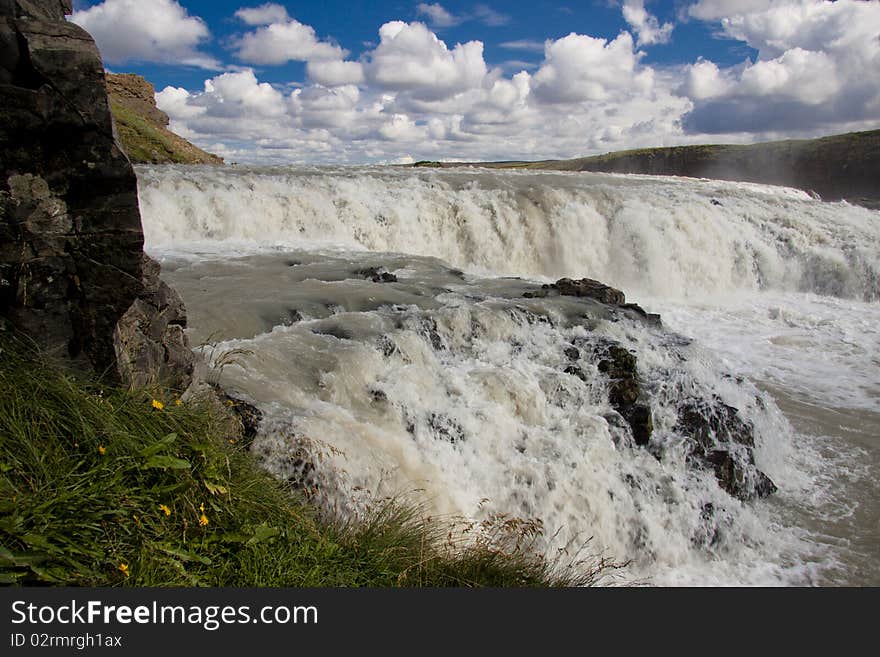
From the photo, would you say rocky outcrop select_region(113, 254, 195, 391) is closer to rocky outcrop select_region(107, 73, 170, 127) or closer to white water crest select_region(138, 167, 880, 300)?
white water crest select_region(138, 167, 880, 300)

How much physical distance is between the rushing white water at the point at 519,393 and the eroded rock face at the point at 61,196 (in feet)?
6.34

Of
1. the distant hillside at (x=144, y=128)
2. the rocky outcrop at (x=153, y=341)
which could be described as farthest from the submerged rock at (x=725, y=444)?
the distant hillside at (x=144, y=128)

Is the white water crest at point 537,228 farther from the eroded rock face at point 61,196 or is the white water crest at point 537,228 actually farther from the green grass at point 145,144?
the green grass at point 145,144

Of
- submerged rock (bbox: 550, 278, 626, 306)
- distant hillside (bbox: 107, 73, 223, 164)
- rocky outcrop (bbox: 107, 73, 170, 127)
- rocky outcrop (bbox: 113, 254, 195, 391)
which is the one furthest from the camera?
rocky outcrop (bbox: 107, 73, 170, 127)

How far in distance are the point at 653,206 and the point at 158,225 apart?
17257 millimetres

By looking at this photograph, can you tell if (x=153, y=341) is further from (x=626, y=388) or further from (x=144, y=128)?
(x=144, y=128)

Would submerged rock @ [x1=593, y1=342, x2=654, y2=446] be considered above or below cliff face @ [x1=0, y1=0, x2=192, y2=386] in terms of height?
below

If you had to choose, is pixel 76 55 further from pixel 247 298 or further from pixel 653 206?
pixel 653 206

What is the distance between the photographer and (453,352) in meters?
8.48

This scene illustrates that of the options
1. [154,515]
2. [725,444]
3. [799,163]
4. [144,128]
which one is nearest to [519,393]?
[725,444]

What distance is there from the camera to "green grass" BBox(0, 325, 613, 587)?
97.8 inches

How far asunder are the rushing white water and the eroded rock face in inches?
76.1

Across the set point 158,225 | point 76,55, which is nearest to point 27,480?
point 76,55

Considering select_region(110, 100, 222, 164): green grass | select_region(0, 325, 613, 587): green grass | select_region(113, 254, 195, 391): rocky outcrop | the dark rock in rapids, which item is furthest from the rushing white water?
select_region(110, 100, 222, 164): green grass
